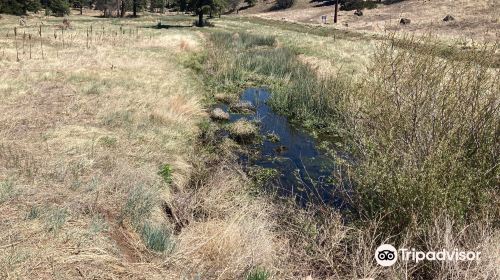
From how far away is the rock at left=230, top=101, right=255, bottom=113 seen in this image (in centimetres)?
1656

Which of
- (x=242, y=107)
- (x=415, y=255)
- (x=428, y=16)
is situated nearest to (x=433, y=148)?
(x=415, y=255)

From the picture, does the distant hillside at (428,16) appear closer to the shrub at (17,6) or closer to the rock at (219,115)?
the rock at (219,115)

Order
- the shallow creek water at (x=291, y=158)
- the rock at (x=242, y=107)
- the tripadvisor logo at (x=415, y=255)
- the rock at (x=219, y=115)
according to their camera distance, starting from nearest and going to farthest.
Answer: the tripadvisor logo at (x=415, y=255)
the shallow creek water at (x=291, y=158)
the rock at (x=219, y=115)
the rock at (x=242, y=107)

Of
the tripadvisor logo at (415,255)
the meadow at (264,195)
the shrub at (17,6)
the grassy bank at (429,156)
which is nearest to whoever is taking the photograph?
the tripadvisor logo at (415,255)

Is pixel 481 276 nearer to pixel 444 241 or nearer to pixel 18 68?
pixel 444 241

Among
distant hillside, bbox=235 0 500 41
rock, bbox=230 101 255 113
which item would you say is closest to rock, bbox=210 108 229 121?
rock, bbox=230 101 255 113

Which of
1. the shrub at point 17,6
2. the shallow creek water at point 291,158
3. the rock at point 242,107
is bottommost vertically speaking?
the shallow creek water at point 291,158

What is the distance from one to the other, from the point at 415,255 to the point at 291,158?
278 inches

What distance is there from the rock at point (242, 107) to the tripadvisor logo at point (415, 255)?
11.7m

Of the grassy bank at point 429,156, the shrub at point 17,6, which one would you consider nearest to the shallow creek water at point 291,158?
the grassy bank at point 429,156

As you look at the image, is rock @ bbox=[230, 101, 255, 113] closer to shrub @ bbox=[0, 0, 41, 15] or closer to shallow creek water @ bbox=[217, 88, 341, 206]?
shallow creek water @ bbox=[217, 88, 341, 206]

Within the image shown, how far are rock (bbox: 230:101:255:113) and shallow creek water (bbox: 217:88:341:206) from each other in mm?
271

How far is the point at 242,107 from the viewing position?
54.6 feet

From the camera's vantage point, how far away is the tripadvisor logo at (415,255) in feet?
15.4
